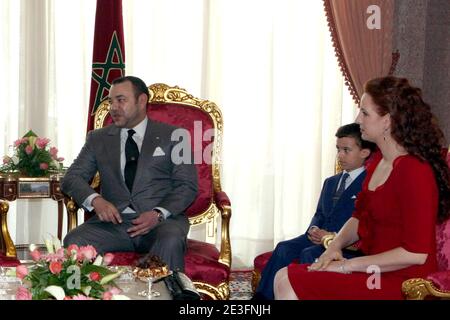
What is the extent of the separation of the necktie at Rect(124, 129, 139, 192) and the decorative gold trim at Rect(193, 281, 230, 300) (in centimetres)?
74

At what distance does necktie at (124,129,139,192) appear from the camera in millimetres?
4473

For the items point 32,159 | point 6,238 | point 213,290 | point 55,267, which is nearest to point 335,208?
point 213,290

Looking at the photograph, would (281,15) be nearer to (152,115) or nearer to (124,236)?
(152,115)

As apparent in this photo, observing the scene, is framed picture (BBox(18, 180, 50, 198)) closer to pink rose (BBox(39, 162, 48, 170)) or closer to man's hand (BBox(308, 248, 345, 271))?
pink rose (BBox(39, 162, 48, 170))

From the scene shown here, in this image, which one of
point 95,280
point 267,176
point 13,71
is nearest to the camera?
point 95,280

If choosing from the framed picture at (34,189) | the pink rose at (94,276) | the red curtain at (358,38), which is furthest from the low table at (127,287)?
the red curtain at (358,38)

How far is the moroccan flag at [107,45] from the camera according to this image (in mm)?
5598

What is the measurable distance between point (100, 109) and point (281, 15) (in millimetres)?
2028

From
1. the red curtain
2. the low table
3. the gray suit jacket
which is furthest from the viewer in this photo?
the red curtain

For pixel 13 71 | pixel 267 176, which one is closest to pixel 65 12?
pixel 13 71

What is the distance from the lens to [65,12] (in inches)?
233

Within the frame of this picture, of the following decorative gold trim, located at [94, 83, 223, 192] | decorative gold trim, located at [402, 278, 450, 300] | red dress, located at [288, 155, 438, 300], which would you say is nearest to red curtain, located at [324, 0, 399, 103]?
decorative gold trim, located at [94, 83, 223, 192]

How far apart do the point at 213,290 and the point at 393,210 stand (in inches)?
50.5

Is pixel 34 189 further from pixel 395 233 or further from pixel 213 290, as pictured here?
pixel 395 233
